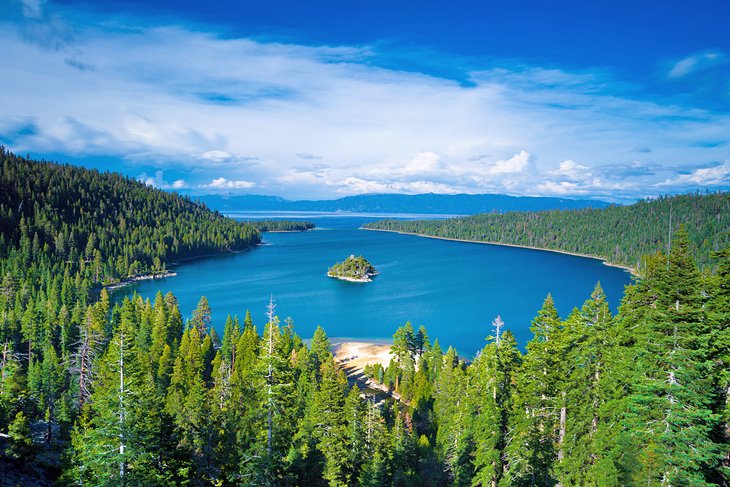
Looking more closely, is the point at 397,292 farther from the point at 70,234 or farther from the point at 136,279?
the point at 70,234

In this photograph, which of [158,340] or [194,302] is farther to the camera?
[194,302]

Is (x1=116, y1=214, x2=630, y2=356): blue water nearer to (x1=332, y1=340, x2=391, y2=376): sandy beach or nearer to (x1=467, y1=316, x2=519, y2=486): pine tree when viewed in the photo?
(x1=332, y1=340, x2=391, y2=376): sandy beach

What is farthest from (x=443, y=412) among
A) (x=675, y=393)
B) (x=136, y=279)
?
(x=136, y=279)

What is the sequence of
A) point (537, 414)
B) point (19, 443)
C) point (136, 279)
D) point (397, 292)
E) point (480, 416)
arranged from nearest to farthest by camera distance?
point (19, 443) → point (480, 416) → point (537, 414) → point (397, 292) → point (136, 279)

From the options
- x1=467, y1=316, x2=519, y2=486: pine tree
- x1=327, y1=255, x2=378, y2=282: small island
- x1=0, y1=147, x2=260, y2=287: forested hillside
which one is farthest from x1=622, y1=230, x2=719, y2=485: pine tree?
x1=327, y1=255, x2=378, y2=282: small island

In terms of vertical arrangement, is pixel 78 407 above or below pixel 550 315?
below

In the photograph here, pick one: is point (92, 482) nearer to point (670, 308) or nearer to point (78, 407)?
point (670, 308)

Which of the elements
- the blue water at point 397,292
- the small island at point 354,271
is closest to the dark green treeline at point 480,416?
the blue water at point 397,292

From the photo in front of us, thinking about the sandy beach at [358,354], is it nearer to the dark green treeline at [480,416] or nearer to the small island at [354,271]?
the dark green treeline at [480,416]

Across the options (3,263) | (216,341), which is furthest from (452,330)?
(3,263)
